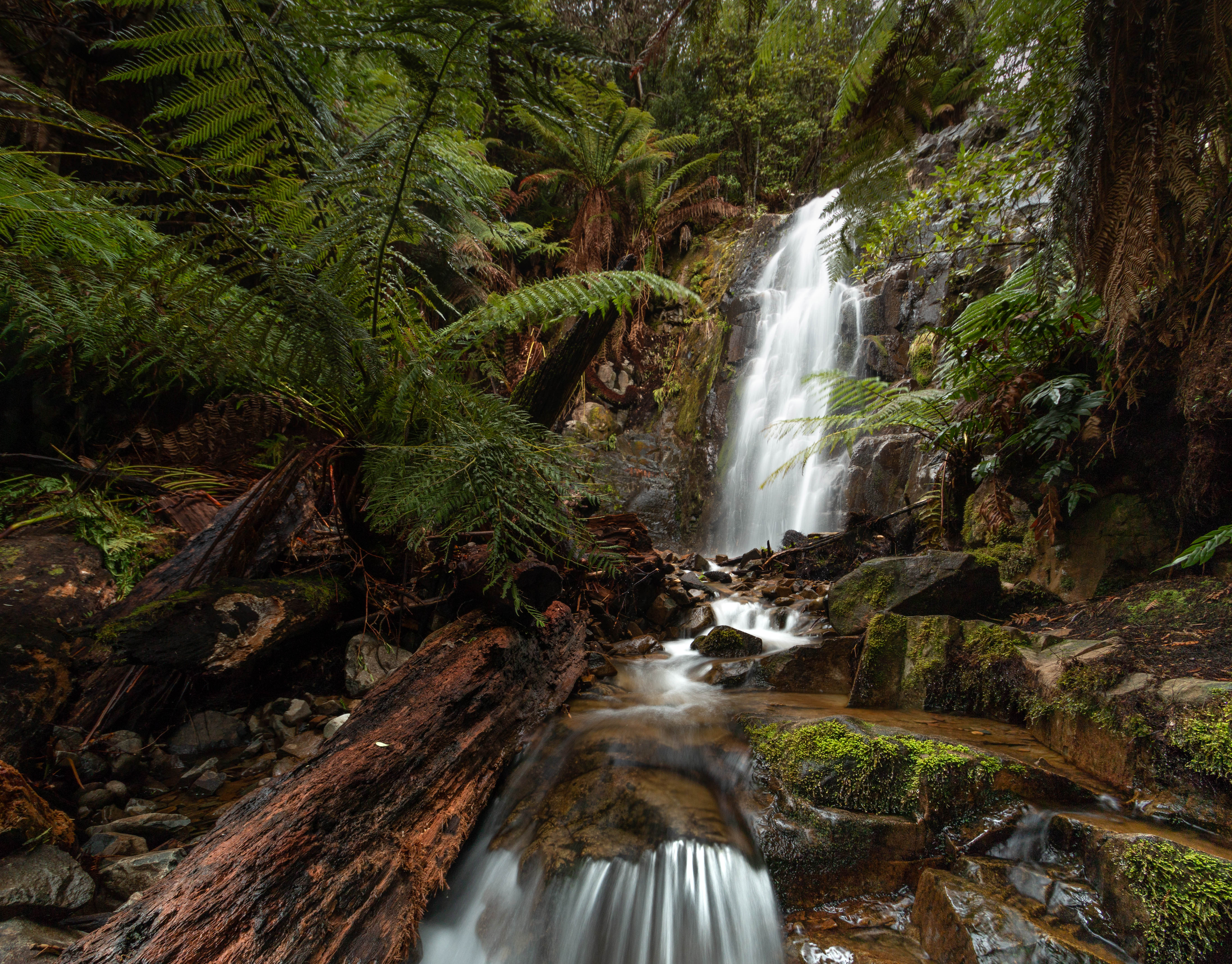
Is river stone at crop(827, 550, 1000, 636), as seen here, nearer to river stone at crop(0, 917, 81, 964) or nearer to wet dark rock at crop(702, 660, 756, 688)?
wet dark rock at crop(702, 660, 756, 688)

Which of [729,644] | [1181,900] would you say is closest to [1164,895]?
[1181,900]

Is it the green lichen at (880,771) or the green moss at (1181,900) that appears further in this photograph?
the green lichen at (880,771)

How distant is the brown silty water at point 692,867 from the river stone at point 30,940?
81cm

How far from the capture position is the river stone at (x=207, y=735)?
76.8 inches

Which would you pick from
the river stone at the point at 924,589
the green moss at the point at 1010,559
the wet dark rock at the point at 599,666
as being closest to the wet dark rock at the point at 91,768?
the wet dark rock at the point at 599,666

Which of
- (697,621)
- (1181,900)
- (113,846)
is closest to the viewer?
(1181,900)

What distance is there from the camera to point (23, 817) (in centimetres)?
134

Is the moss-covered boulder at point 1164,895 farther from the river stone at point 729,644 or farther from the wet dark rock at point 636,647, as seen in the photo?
the wet dark rock at point 636,647

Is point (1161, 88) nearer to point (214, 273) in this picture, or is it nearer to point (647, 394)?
point (214, 273)

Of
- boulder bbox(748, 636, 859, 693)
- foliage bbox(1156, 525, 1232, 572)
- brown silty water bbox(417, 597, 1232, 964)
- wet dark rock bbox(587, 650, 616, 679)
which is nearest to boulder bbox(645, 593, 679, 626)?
wet dark rock bbox(587, 650, 616, 679)

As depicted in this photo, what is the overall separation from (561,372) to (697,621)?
2.29 m

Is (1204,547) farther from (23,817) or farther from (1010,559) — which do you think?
(23,817)

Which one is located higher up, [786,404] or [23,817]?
[786,404]

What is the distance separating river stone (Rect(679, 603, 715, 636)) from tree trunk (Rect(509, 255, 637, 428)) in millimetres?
1993
